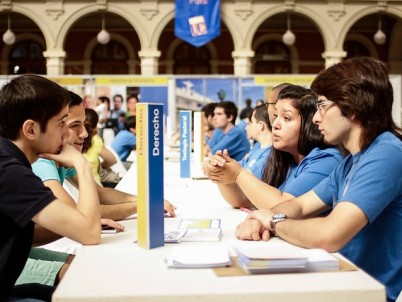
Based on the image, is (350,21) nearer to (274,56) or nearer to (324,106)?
(274,56)

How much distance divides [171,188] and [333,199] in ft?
5.02

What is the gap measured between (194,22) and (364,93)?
484 inches

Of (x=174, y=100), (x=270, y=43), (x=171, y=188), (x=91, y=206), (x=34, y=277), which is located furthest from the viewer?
(x=270, y=43)

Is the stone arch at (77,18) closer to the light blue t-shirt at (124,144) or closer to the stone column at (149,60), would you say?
the stone column at (149,60)

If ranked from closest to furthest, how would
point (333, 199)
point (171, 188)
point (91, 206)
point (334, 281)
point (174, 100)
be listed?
1. point (334, 281)
2. point (91, 206)
3. point (333, 199)
4. point (171, 188)
5. point (174, 100)

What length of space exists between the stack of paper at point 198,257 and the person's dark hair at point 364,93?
0.59m

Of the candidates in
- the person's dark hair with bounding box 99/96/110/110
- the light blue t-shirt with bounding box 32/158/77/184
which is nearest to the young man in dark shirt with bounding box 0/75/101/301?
the light blue t-shirt with bounding box 32/158/77/184

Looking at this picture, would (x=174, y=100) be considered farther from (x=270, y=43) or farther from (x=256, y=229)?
(x=256, y=229)

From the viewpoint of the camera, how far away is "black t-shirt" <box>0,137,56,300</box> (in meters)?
1.76

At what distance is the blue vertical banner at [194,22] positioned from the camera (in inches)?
545

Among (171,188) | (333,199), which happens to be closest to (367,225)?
(333,199)

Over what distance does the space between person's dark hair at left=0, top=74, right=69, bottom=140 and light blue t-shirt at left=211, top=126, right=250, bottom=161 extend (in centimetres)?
482

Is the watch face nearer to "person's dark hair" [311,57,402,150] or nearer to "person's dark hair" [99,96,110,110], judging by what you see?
"person's dark hair" [311,57,402,150]

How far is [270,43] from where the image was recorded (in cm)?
1956
